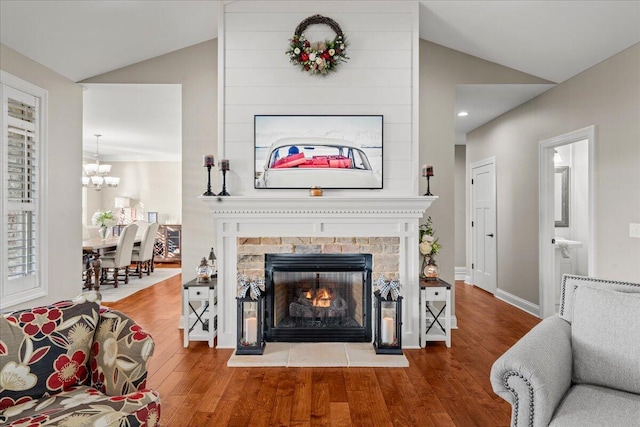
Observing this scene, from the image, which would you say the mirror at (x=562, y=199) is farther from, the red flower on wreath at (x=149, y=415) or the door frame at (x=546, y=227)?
the red flower on wreath at (x=149, y=415)

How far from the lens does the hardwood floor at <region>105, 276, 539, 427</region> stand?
225 cm

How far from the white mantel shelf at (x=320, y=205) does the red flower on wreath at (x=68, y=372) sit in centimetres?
173

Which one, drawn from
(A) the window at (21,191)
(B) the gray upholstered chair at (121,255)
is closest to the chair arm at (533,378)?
(A) the window at (21,191)

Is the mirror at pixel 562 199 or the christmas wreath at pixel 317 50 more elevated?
the christmas wreath at pixel 317 50

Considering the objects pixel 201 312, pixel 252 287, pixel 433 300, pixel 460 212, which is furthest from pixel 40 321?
pixel 460 212

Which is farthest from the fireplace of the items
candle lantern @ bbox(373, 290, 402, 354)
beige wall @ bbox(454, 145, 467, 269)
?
beige wall @ bbox(454, 145, 467, 269)

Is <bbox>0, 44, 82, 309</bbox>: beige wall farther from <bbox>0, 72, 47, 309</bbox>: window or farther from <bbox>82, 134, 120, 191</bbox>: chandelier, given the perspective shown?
<bbox>82, 134, 120, 191</bbox>: chandelier

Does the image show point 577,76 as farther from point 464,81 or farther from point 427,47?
point 427,47

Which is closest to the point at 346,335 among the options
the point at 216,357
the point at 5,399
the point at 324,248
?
the point at 324,248

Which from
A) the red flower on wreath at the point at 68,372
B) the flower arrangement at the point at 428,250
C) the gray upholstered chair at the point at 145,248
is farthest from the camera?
the gray upholstered chair at the point at 145,248

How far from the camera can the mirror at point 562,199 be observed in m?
5.17

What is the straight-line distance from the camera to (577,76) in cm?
385

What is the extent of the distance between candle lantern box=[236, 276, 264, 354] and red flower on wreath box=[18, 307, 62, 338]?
160 cm

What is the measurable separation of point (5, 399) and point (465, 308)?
14.7 feet
